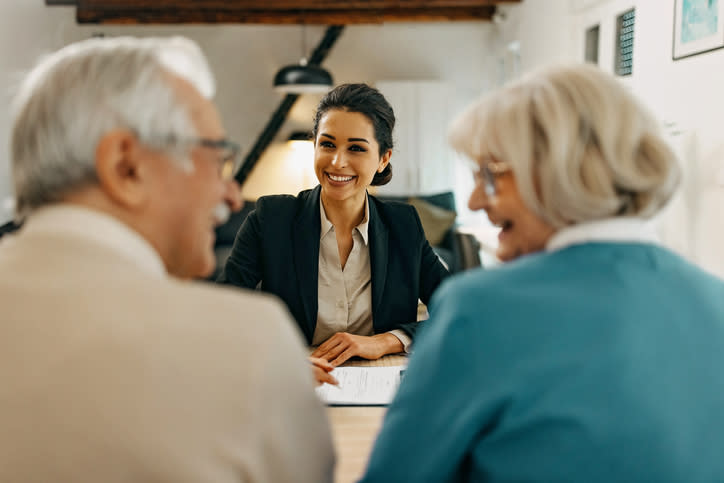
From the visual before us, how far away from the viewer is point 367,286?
212cm

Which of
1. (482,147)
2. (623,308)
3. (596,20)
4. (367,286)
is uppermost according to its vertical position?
(596,20)

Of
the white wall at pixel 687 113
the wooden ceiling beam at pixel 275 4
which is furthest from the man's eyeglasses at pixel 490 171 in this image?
the wooden ceiling beam at pixel 275 4

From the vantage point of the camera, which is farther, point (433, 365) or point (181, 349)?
point (433, 365)

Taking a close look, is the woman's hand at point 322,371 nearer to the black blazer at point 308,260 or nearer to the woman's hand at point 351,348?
the woman's hand at point 351,348

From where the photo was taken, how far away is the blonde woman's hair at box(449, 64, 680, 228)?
3.03 feet

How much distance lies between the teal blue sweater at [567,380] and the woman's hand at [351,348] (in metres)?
0.87

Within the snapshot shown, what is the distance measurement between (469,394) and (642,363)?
0.72 ft

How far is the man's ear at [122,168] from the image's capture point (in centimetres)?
83

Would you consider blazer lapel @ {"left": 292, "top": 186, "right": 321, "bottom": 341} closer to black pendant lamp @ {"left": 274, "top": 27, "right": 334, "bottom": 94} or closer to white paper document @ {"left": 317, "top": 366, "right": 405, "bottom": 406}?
white paper document @ {"left": 317, "top": 366, "right": 405, "bottom": 406}

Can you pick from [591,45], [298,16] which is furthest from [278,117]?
[591,45]

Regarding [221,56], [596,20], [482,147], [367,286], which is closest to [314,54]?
[221,56]

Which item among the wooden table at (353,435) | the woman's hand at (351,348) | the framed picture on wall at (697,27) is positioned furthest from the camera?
the framed picture on wall at (697,27)

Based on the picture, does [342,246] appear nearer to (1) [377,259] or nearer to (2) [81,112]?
(1) [377,259]

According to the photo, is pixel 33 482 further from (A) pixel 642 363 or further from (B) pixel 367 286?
(B) pixel 367 286
